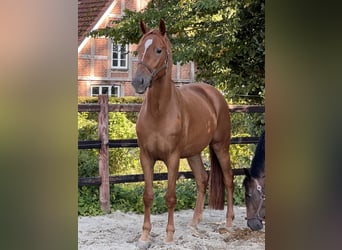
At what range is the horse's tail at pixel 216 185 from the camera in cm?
398

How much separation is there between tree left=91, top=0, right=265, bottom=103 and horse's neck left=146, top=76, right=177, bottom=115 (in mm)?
1639

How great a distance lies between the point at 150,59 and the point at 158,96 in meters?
0.29

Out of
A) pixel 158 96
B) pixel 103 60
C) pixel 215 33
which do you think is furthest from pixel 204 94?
pixel 103 60

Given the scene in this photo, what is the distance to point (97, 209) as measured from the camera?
13.8 feet

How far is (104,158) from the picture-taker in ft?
14.1

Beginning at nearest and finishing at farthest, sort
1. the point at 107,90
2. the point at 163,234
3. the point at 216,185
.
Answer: the point at 163,234, the point at 216,185, the point at 107,90

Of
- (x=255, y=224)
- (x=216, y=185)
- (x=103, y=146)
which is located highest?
(x=103, y=146)

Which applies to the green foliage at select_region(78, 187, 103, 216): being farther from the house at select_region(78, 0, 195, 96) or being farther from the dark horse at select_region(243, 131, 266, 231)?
the house at select_region(78, 0, 195, 96)

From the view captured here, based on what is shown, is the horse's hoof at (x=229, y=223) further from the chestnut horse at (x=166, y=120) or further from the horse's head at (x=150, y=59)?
the horse's head at (x=150, y=59)

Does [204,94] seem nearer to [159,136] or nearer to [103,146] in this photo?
[159,136]

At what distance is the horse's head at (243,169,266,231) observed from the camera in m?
3.32
